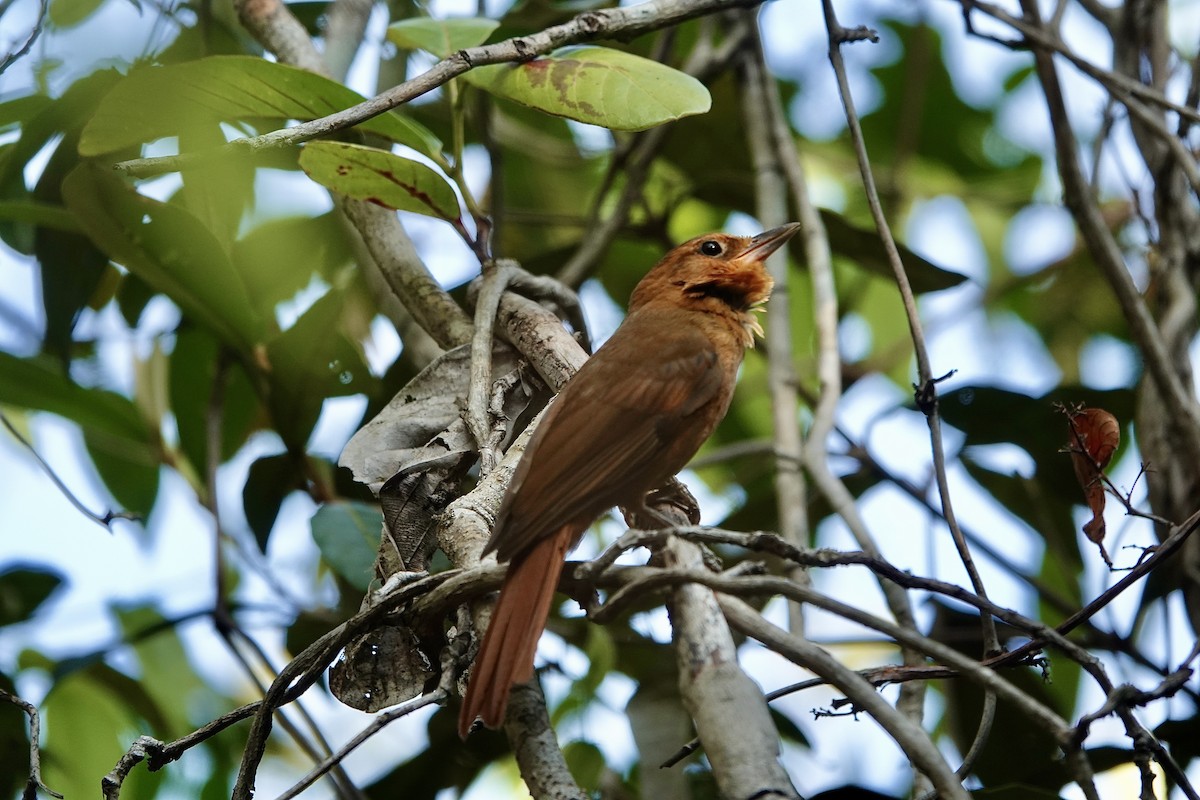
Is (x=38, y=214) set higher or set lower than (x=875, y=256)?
higher

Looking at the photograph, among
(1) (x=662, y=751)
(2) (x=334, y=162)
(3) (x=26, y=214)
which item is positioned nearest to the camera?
(2) (x=334, y=162)

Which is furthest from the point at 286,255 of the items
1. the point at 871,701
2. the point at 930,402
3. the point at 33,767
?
the point at 871,701

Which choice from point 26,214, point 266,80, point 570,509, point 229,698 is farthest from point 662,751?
point 229,698

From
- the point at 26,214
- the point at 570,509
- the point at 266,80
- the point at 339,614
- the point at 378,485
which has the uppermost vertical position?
the point at 26,214

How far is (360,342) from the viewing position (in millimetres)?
4062

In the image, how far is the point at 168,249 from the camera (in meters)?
3.20

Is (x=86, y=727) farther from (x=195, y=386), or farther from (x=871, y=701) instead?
(x=871, y=701)

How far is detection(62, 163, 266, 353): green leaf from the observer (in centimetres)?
302

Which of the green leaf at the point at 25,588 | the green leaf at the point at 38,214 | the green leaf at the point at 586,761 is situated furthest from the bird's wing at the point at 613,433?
the green leaf at the point at 25,588

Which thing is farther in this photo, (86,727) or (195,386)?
(195,386)

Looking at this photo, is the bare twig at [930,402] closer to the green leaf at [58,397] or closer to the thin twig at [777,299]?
the thin twig at [777,299]

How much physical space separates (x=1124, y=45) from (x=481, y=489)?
106 inches

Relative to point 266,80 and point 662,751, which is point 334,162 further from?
point 662,751

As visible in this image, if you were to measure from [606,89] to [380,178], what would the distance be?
539 mm
